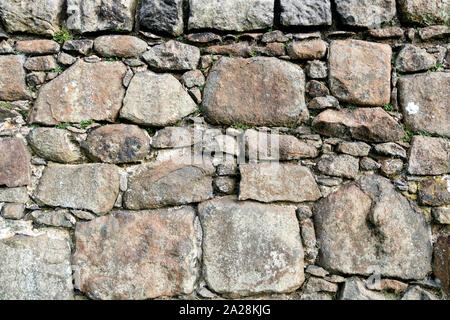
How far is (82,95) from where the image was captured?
194 centimetres

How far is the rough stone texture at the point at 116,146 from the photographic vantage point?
6.21 ft

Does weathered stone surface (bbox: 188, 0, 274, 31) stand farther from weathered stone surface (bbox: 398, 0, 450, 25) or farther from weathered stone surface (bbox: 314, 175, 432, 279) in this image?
weathered stone surface (bbox: 314, 175, 432, 279)

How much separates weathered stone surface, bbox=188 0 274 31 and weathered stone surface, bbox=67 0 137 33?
37 cm

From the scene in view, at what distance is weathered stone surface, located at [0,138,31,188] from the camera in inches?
74.0

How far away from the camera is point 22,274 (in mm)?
1793

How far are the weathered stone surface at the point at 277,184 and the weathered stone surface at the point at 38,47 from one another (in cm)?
125

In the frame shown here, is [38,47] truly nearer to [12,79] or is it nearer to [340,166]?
[12,79]

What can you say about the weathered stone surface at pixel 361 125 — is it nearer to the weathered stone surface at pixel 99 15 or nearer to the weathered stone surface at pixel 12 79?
the weathered stone surface at pixel 99 15

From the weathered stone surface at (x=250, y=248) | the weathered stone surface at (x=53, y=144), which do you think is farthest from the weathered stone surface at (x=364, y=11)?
the weathered stone surface at (x=53, y=144)

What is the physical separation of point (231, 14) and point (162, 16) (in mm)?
384

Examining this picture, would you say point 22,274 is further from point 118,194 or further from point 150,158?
point 150,158

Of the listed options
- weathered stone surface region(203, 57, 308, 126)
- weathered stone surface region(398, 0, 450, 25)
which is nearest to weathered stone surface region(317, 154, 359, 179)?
weathered stone surface region(203, 57, 308, 126)
